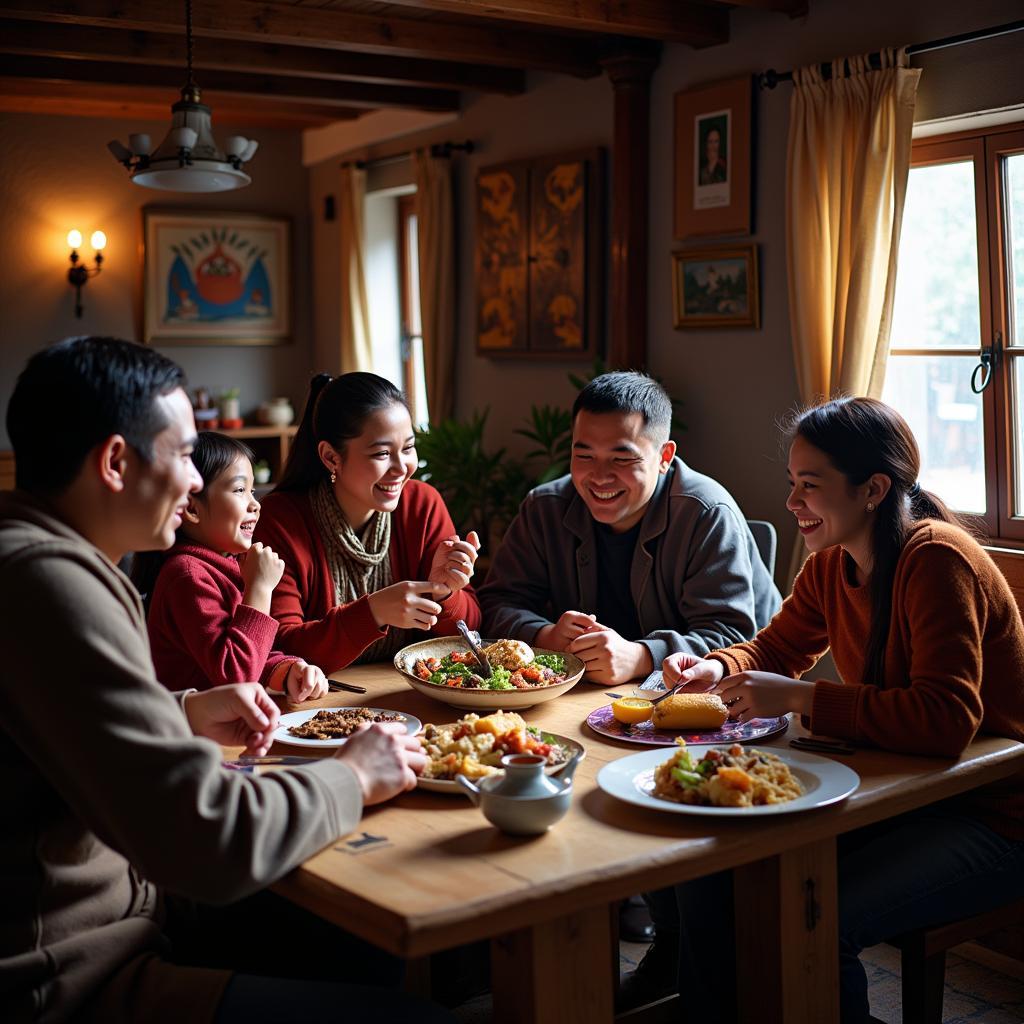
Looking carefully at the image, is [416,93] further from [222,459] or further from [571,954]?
[571,954]

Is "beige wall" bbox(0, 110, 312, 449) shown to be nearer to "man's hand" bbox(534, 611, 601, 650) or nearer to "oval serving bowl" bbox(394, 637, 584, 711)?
"man's hand" bbox(534, 611, 601, 650)

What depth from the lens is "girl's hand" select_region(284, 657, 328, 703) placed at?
85.0 inches

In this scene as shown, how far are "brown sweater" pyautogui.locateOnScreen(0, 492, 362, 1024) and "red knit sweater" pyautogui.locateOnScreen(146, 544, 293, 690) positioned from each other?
2.12 feet

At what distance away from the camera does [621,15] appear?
4207 mm

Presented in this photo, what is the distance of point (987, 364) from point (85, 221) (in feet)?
16.9

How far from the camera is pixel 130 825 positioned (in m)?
1.33

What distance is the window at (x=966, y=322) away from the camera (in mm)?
3742

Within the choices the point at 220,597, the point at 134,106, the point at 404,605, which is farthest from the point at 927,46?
the point at 134,106

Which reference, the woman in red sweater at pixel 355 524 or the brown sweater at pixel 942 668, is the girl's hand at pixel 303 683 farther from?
the brown sweater at pixel 942 668

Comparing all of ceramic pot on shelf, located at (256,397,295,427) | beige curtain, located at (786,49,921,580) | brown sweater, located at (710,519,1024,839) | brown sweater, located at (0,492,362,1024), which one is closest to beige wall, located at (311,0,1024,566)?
beige curtain, located at (786,49,921,580)

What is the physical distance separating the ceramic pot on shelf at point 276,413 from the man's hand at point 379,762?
19.2ft

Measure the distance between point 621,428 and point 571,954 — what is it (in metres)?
1.33

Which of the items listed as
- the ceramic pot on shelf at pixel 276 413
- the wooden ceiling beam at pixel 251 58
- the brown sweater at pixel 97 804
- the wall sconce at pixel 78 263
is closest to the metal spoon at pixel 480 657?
the brown sweater at pixel 97 804

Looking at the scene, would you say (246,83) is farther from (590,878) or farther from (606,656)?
(590,878)
